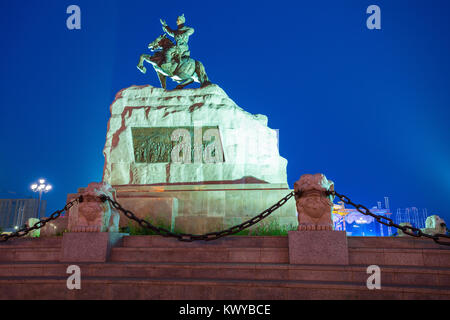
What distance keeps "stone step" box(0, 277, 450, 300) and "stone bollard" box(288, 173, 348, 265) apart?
20.6 inches

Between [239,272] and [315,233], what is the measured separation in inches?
48.2

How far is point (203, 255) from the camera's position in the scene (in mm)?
5223

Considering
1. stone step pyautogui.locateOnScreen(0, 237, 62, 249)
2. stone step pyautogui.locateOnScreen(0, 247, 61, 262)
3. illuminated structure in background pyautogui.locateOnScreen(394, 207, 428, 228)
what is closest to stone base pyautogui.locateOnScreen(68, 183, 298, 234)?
stone step pyautogui.locateOnScreen(0, 237, 62, 249)

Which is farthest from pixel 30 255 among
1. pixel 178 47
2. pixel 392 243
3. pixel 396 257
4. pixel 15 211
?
pixel 15 211

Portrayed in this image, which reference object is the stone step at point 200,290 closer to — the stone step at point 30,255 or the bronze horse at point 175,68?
the stone step at point 30,255

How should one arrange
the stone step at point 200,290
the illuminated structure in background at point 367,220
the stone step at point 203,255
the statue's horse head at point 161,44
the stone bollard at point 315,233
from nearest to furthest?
the stone step at point 200,290 → the stone bollard at point 315,233 → the stone step at point 203,255 → the statue's horse head at point 161,44 → the illuminated structure in background at point 367,220

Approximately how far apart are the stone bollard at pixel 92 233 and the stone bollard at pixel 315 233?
9.57 feet

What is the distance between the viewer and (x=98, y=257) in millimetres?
5367

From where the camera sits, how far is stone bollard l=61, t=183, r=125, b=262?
5.41 metres

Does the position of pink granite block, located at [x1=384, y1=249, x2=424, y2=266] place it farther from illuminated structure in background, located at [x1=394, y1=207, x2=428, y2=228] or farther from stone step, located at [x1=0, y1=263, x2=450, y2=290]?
illuminated structure in background, located at [x1=394, y1=207, x2=428, y2=228]

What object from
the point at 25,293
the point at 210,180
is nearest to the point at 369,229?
the point at 210,180

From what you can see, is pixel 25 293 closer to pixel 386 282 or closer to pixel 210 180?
pixel 386 282

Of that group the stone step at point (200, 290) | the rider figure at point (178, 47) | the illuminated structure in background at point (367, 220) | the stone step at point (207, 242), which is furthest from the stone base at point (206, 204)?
the rider figure at point (178, 47)

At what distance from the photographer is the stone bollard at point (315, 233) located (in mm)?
4789
